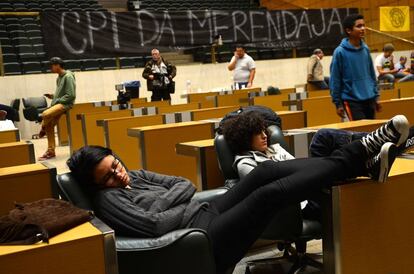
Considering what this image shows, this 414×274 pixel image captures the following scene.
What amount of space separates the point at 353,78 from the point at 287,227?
1.91 metres

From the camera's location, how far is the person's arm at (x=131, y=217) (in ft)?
6.06

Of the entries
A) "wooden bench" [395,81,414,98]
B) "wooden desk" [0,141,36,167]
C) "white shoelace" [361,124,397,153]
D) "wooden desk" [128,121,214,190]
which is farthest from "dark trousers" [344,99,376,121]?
"wooden bench" [395,81,414,98]

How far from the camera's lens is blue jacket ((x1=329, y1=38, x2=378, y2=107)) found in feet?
12.3

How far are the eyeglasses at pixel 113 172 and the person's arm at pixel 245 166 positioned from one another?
594 mm

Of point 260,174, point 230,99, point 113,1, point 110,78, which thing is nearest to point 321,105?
point 230,99

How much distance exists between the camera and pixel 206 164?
2799 mm

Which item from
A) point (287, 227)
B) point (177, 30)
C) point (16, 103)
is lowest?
point (287, 227)

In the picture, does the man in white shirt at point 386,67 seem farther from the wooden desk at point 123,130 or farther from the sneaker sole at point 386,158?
the sneaker sole at point 386,158

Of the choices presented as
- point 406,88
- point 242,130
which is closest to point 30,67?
point 406,88

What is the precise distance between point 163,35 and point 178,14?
581 mm

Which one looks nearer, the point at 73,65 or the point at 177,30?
the point at 73,65

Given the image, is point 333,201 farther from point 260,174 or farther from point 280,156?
point 280,156

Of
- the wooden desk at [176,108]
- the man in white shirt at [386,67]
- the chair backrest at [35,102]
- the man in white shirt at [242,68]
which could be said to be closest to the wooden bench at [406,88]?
the man in white shirt at [386,67]

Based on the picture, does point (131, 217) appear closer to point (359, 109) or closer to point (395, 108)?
point (359, 109)
